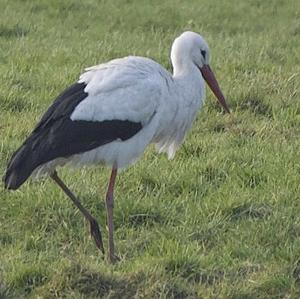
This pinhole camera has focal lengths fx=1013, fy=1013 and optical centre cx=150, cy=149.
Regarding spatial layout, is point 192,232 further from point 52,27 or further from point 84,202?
point 52,27

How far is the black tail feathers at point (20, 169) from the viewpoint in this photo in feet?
16.7

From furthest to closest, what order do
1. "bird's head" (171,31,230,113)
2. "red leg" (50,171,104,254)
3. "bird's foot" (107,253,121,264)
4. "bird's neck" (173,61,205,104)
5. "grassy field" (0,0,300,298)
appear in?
1. "bird's head" (171,31,230,113)
2. "bird's neck" (173,61,205,104)
3. "red leg" (50,171,104,254)
4. "bird's foot" (107,253,121,264)
5. "grassy field" (0,0,300,298)

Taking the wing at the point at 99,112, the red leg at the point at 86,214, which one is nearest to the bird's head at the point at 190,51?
the wing at the point at 99,112

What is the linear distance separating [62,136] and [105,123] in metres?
0.28

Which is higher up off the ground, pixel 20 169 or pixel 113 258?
pixel 20 169

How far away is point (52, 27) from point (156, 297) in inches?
294

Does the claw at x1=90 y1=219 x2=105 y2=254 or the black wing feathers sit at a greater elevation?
the black wing feathers

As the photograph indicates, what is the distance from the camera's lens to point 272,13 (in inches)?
533

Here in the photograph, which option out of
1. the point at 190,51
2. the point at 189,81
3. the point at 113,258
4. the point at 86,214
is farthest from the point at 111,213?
the point at 190,51

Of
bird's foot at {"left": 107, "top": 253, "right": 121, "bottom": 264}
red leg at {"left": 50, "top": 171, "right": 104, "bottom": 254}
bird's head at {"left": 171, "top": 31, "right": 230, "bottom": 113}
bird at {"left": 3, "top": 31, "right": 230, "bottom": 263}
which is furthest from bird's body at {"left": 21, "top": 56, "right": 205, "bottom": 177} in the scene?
bird's foot at {"left": 107, "top": 253, "right": 121, "bottom": 264}

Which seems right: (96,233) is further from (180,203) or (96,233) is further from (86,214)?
(180,203)

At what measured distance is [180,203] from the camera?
573 centimetres

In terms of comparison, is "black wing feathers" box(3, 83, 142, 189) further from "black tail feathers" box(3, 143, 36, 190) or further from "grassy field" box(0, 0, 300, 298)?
"grassy field" box(0, 0, 300, 298)

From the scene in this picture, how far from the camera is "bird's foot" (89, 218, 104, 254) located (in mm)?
5230
